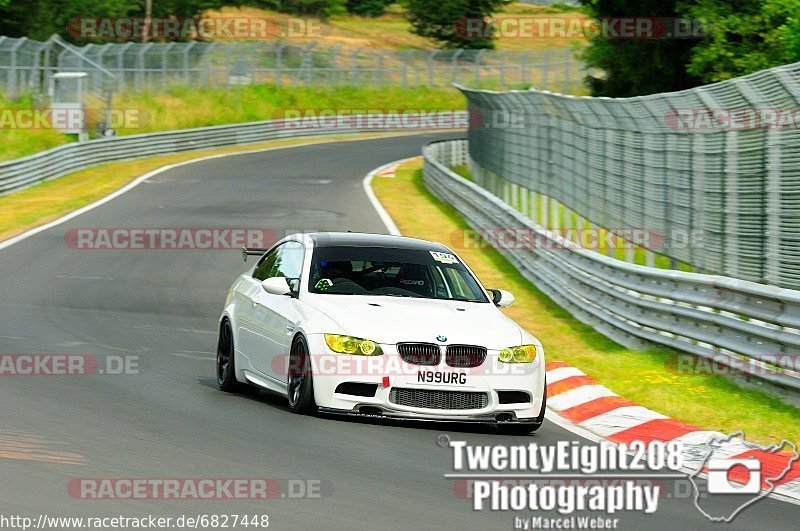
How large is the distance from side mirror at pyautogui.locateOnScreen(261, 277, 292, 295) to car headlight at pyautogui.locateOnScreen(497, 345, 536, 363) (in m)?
1.83

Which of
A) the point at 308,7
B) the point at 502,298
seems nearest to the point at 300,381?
the point at 502,298

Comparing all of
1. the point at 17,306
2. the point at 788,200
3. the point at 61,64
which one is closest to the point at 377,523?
the point at 788,200

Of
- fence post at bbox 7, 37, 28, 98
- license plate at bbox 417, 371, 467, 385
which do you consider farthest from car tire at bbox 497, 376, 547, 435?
fence post at bbox 7, 37, 28, 98

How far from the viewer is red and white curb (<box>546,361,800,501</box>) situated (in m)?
9.85

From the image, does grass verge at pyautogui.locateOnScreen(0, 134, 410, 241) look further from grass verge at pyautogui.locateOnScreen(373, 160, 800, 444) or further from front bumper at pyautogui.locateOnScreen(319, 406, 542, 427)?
front bumper at pyautogui.locateOnScreen(319, 406, 542, 427)

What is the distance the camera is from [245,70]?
2638 inches

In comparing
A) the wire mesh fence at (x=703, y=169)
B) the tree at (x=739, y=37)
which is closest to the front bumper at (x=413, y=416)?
the wire mesh fence at (x=703, y=169)

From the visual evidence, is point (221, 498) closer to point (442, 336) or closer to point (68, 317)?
point (442, 336)

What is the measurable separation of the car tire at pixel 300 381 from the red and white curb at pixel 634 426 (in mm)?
2150

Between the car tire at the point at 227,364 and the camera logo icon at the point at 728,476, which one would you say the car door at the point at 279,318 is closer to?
the car tire at the point at 227,364

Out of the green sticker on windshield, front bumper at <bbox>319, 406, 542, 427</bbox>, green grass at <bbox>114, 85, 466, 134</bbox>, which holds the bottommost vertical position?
green grass at <bbox>114, 85, 466, 134</bbox>

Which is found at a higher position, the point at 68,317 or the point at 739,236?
the point at 739,236

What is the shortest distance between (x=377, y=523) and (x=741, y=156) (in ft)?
24.6

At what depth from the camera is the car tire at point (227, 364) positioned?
12.5 m
